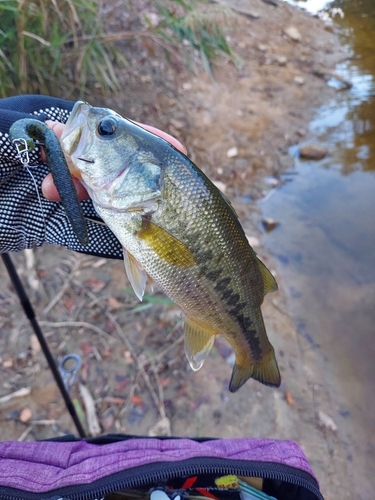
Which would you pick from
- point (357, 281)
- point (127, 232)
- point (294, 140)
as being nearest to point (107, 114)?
point (127, 232)

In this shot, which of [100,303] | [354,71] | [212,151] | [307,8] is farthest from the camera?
[307,8]

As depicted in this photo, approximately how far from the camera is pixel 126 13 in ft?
16.7

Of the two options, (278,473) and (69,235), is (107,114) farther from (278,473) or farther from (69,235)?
(278,473)

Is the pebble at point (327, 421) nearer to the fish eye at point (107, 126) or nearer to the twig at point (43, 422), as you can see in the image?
the twig at point (43, 422)

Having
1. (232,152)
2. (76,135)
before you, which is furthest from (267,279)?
(232,152)

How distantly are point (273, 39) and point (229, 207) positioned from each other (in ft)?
31.0

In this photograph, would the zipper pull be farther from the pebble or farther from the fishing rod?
the pebble

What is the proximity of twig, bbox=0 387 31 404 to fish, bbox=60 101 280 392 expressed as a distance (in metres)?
1.88

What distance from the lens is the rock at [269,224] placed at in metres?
5.37

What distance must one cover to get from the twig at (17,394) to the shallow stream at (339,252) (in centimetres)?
271

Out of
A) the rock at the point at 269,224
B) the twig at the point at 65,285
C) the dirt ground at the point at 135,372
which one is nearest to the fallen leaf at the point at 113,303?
the dirt ground at the point at 135,372

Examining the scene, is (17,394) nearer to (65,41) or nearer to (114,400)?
(114,400)

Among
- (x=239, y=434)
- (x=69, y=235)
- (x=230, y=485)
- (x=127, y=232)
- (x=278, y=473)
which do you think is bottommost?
(x=239, y=434)

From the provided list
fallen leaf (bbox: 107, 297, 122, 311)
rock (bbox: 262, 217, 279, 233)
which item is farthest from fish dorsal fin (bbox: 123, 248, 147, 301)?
rock (bbox: 262, 217, 279, 233)
